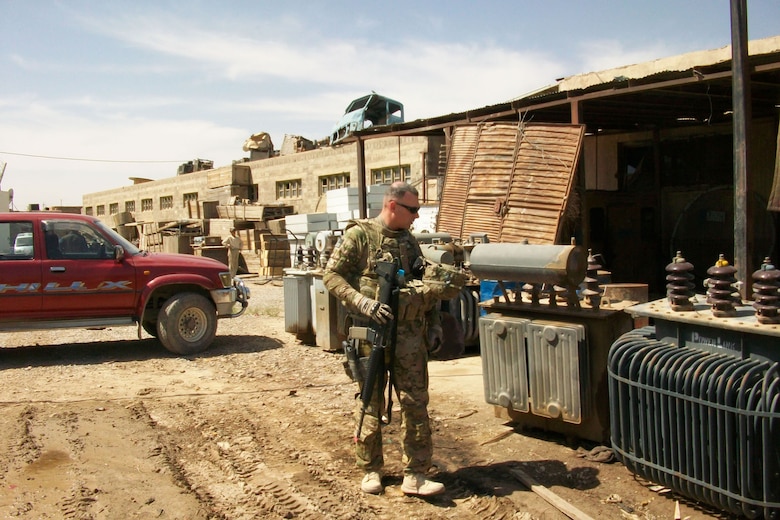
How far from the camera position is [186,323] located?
28.0 feet

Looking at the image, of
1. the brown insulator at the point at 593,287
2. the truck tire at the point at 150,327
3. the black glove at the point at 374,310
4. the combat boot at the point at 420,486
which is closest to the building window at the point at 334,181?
the truck tire at the point at 150,327

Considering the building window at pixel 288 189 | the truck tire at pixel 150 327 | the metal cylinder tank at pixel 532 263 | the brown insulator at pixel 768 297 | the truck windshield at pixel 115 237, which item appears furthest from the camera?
the building window at pixel 288 189

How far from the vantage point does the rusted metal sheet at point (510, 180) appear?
33.1ft

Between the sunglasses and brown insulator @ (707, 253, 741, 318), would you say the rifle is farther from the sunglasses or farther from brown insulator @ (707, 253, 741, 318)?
brown insulator @ (707, 253, 741, 318)

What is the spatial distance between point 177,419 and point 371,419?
2358 millimetres

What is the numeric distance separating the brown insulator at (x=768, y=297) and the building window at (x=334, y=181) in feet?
67.2

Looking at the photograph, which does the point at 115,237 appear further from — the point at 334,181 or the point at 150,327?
the point at 334,181

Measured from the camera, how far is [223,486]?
4148 mm

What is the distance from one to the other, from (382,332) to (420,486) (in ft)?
3.07

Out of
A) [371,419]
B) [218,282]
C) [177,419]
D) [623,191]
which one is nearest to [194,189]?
[623,191]

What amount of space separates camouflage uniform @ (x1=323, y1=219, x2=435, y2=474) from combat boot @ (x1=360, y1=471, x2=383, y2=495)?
0.04 meters

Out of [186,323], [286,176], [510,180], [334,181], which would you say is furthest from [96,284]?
[286,176]

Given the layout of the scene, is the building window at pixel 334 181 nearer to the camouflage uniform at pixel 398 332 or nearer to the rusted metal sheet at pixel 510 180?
the rusted metal sheet at pixel 510 180

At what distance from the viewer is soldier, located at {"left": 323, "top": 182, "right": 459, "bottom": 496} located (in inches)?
156
